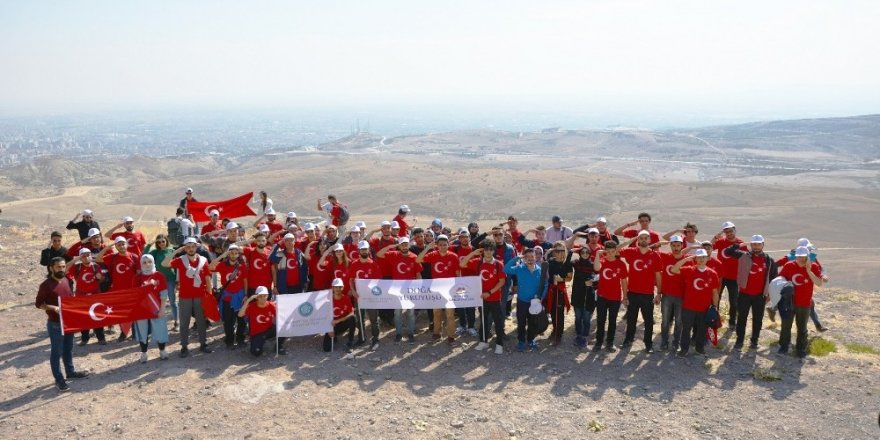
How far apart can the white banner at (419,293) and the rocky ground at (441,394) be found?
30.3 inches

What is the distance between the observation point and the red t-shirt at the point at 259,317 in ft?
33.3

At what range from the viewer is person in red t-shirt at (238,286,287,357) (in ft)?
33.2

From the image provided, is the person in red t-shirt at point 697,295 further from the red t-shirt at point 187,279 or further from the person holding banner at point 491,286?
the red t-shirt at point 187,279

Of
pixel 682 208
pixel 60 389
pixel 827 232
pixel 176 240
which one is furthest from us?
pixel 682 208

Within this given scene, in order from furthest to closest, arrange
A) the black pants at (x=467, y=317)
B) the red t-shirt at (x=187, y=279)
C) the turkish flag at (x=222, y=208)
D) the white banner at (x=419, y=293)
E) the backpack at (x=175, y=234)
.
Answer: the turkish flag at (x=222, y=208) < the backpack at (x=175, y=234) < the black pants at (x=467, y=317) < the white banner at (x=419, y=293) < the red t-shirt at (x=187, y=279)

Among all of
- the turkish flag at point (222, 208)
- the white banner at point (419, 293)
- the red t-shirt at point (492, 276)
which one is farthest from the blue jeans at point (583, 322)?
the turkish flag at point (222, 208)

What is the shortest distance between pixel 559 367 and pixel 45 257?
9158 millimetres

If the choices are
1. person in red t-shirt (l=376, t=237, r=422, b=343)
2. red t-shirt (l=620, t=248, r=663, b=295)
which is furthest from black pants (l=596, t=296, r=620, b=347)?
A: person in red t-shirt (l=376, t=237, r=422, b=343)

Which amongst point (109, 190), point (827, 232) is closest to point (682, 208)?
point (827, 232)

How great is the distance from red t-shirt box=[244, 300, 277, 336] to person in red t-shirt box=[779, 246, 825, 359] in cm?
870

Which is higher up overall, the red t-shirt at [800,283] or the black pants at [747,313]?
the red t-shirt at [800,283]

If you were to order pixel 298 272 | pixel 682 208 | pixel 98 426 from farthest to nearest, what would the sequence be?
pixel 682 208 → pixel 298 272 → pixel 98 426

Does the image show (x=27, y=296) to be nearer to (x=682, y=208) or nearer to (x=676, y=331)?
(x=676, y=331)

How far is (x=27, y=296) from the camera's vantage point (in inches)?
542
